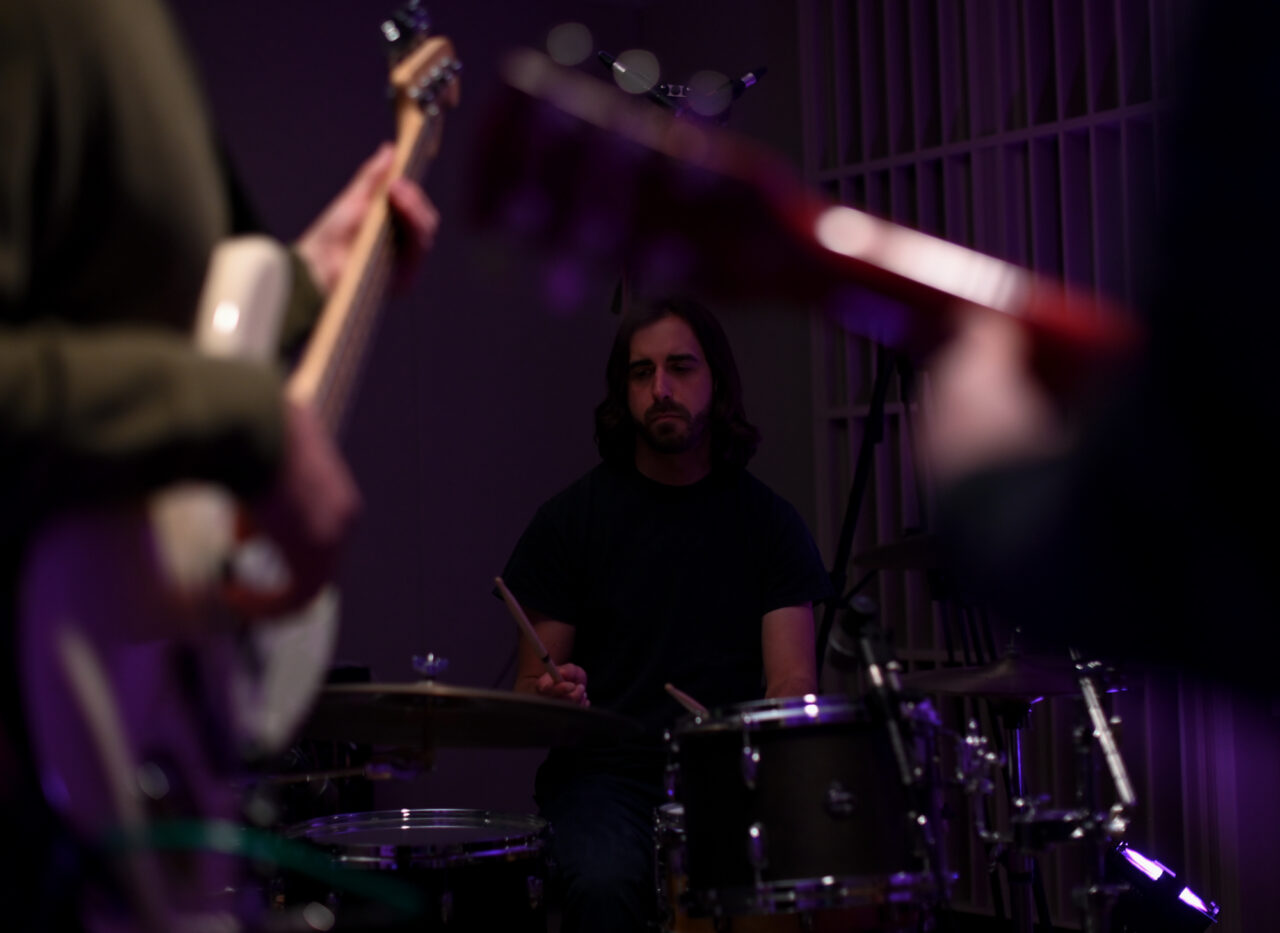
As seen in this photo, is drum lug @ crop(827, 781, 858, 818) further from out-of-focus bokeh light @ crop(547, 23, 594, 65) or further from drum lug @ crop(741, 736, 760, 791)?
out-of-focus bokeh light @ crop(547, 23, 594, 65)

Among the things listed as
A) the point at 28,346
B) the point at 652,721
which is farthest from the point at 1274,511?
the point at 652,721

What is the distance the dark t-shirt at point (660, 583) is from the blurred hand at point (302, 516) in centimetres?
238

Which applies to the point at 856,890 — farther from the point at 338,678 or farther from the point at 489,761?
the point at 489,761

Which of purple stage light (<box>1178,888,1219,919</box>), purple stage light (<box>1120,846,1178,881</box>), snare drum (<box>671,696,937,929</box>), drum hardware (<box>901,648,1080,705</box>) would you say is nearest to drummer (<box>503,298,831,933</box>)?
drum hardware (<box>901,648,1080,705</box>)

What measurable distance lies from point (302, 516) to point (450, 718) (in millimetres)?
1802

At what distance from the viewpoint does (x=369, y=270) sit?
1.17 meters

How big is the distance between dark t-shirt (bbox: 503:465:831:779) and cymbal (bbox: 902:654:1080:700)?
18.1 inches

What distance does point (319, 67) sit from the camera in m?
4.73

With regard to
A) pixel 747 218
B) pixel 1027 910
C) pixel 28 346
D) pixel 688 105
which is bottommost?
pixel 1027 910

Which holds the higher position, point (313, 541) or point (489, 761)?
point (313, 541)

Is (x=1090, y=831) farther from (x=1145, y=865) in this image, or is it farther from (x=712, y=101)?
(x=712, y=101)

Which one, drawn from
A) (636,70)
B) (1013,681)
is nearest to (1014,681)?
(1013,681)

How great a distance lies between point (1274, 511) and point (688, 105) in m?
3.55

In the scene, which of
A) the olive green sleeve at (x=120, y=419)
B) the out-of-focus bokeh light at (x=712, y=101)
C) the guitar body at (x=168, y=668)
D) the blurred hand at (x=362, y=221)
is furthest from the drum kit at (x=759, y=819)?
the out-of-focus bokeh light at (x=712, y=101)
